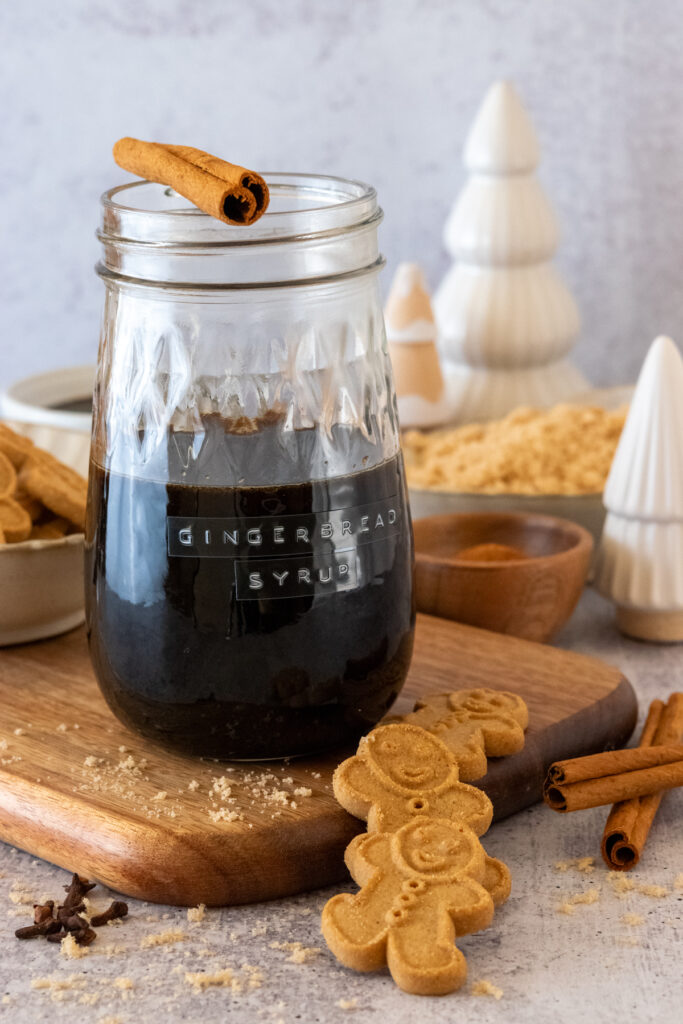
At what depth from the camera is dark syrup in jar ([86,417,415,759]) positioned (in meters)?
0.64

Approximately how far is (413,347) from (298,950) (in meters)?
0.71

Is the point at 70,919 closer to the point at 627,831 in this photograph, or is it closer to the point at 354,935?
the point at 354,935

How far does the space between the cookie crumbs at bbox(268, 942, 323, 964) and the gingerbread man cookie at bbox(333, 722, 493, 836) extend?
2.5 inches

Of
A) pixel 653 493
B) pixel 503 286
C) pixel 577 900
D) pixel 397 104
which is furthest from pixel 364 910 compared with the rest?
pixel 397 104

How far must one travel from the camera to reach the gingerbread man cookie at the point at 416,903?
0.54m

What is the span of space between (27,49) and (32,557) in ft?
2.78

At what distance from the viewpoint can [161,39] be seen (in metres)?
1.40

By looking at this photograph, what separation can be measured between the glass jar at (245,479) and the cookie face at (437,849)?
0.32 feet

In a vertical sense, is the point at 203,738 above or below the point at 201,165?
below

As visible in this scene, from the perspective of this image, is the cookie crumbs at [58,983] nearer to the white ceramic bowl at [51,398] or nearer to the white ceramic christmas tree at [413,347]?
the white ceramic bowl at [51,398]

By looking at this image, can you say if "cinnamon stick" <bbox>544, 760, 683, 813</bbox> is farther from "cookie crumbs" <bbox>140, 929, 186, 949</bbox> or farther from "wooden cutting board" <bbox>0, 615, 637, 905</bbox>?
"cookie crumbs" <bbox>140, 929, 186, 949</bbox>

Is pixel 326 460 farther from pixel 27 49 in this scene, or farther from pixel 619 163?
pixel 27 49

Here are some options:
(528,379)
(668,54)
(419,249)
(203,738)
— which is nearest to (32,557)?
(203,738)

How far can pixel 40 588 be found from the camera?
2.77ft
